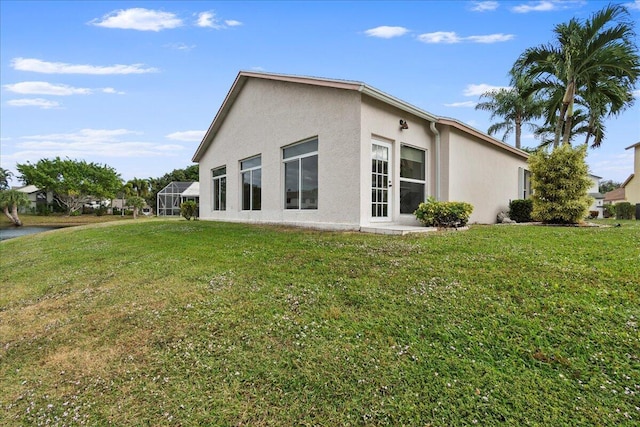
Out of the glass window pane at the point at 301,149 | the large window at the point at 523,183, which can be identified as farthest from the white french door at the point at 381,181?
the large window at the point at 523,183

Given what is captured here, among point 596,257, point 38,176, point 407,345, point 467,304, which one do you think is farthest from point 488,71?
point 38,176

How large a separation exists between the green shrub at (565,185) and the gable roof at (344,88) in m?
2.56

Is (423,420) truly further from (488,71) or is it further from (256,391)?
(488,71)

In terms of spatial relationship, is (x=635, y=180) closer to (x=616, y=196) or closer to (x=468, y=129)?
(x=616, y=196)

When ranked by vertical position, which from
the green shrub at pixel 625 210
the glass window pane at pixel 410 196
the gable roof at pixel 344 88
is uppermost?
the gable roof at pixel 344 88

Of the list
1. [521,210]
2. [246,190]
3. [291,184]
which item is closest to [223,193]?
[246,190]

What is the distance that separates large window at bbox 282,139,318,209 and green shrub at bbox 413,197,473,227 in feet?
11.0

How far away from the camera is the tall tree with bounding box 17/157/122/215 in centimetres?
4084

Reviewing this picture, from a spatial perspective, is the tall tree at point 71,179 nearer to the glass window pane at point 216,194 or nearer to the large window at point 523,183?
the glass window pane at point 216,194

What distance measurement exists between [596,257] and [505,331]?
10.3 ft

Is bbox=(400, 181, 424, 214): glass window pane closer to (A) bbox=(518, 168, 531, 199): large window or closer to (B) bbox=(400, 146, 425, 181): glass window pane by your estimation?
(B) bbox=(400, 146, 425, 181): glass window pane

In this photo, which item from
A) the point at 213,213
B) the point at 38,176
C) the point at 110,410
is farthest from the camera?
the point at 38,176

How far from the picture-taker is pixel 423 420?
7.14 ft

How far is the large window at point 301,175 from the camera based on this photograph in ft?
32.8
